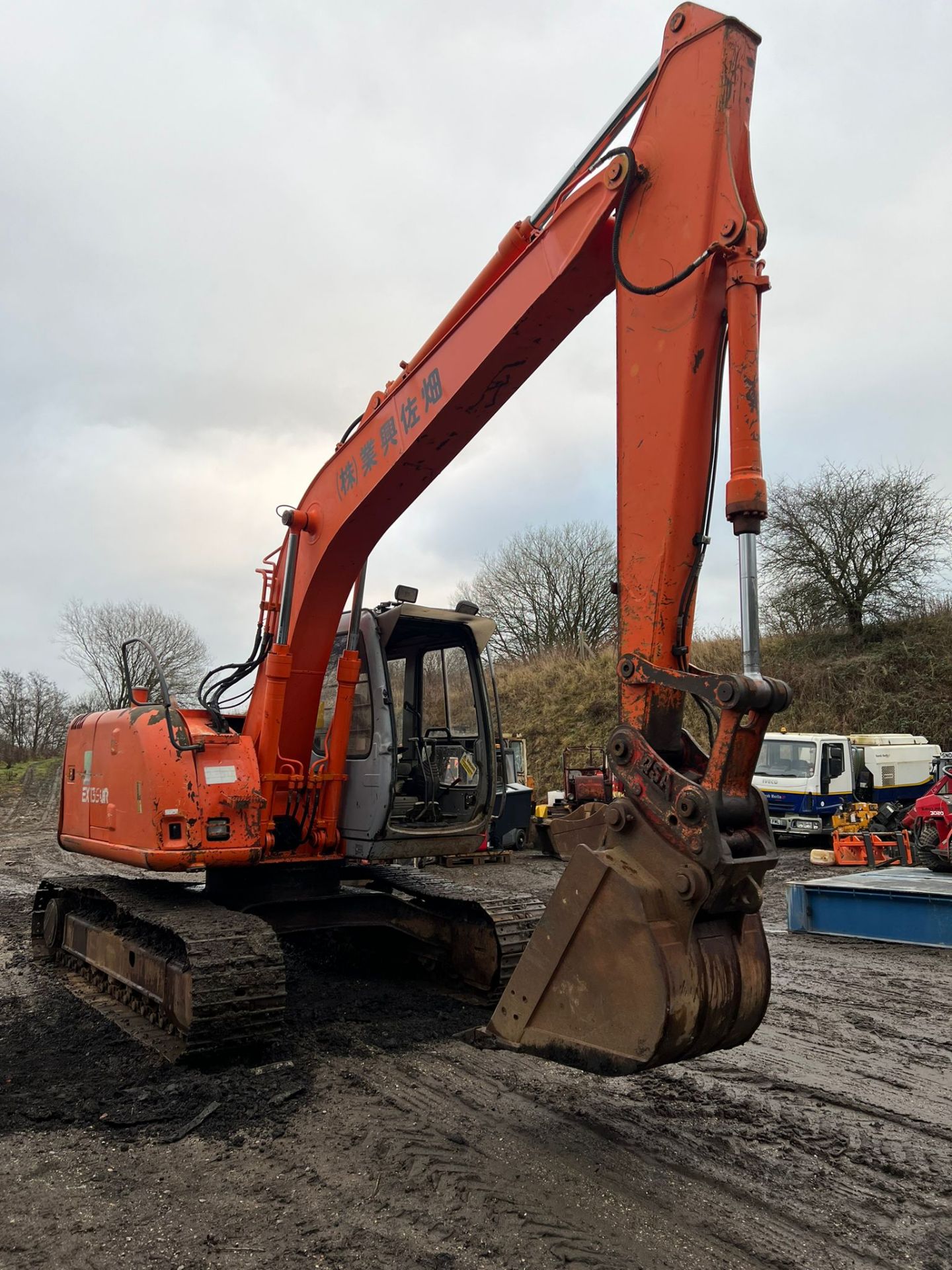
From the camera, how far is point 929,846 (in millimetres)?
11484

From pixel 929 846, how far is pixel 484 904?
773 centimetres

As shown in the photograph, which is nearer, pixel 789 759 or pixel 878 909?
pixel 878 909

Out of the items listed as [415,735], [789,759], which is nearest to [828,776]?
[789,759]

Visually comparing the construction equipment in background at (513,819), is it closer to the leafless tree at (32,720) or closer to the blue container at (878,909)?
the blue container at (878,909)

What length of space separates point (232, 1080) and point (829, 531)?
2322 centimetres

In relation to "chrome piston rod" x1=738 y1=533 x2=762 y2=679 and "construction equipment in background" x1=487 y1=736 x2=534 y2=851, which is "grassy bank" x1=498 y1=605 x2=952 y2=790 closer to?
"construction equipment in background" x1=487 y1=736 x2=534 y2=851

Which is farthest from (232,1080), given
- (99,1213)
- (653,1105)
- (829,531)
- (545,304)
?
(829,531)

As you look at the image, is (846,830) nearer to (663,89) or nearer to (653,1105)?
(653,1105)

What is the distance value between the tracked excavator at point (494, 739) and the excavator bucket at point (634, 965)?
0.01m

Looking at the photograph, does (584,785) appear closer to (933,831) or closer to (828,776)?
(828,776)

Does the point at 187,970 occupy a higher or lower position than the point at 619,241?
lower

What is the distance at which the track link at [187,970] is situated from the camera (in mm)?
4711

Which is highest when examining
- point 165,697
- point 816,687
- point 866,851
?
point 816,687

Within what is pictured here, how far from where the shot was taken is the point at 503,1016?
12.1ft
